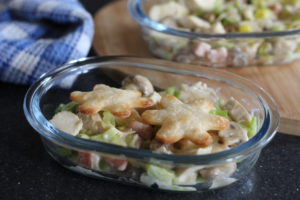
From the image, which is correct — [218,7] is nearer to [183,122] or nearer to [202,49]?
[202,49]

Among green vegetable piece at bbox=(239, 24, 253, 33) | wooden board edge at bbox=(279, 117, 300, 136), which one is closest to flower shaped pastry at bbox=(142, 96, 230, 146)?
wooden board edge at bbox=(279, 117, 300, 136)

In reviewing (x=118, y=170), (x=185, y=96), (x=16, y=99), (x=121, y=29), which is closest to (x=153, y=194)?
(x=118, y=170)

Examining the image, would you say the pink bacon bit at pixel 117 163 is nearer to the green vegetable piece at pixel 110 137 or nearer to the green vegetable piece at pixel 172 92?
the green vegetable piece at pixel 110 137

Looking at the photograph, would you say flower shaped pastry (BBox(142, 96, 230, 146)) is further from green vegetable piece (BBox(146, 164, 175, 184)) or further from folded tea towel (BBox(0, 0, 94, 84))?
folded tea towel (BBox(0, 0, 94, 84))

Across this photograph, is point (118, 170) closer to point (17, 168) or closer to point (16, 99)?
point (17, 168)

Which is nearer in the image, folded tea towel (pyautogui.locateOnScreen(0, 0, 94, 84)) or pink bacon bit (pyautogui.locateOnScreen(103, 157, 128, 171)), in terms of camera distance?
pink bacon bit (pyautogui.locateOnScreen(103, 157, 128, 171))

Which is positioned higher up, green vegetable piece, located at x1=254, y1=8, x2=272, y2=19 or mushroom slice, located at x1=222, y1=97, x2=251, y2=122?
mushroom slice, located at x1=222, y1=97, x2=251, y2=122

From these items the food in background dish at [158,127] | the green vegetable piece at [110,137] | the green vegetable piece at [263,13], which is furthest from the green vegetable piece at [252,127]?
the green vegetable piece at [263,13]
